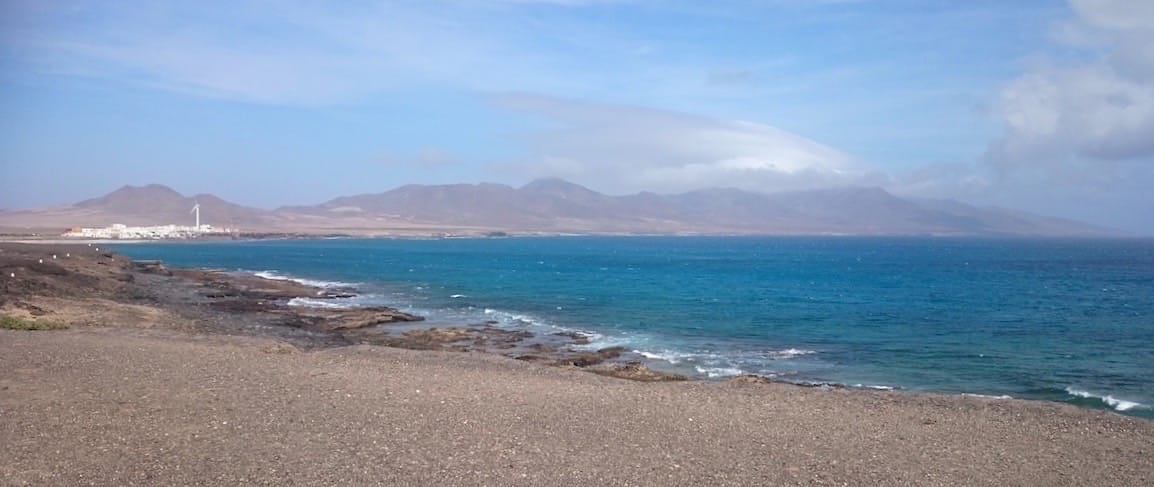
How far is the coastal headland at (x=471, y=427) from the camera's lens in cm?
966

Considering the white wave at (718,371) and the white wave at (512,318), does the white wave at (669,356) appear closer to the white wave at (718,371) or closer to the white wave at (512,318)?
the white wave at (718,371)

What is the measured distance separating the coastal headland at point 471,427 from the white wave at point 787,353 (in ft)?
22.9

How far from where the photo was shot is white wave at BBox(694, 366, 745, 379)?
22031mm

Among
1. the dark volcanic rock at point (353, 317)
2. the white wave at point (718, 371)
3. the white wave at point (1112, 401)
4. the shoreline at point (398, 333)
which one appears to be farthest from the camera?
the dark volcanic rock at point (353, 317)

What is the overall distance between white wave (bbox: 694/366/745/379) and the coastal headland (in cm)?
270

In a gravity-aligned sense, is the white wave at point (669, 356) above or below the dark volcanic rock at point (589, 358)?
below

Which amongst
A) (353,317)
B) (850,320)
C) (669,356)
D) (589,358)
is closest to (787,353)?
(669,356)

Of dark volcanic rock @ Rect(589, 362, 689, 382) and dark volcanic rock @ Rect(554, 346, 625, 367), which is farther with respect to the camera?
dark volcanic rock @ Rect(554, 346, 625, 367)

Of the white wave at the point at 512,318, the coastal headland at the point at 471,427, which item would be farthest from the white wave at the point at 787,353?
the white wave at the point at 512,318

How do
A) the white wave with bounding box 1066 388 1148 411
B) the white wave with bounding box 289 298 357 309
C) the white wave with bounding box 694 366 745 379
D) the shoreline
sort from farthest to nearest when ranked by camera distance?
the white wave with bounding box 289 298 357 309, the white wave with bounding box 694 366 745 379, the shoreline, the white wave with bounding box 1066 388 1148 411

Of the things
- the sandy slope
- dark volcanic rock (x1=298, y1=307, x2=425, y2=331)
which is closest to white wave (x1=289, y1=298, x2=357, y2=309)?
dark volcanic rock (x1=298, y1=307, x2=425, y2=331)

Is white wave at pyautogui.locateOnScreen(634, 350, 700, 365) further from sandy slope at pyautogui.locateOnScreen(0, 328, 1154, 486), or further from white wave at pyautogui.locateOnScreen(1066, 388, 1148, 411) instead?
white wave at pyautogui.locateOnScreen(1066, 388, 1148, 411)

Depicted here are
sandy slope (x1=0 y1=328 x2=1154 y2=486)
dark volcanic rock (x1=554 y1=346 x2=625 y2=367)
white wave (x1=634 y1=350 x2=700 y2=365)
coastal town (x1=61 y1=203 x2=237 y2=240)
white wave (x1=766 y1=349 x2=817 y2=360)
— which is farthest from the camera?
coastal town (x1=61 y1=203 x2=237 y2=240)

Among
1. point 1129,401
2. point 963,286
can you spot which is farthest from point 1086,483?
point 963,286
